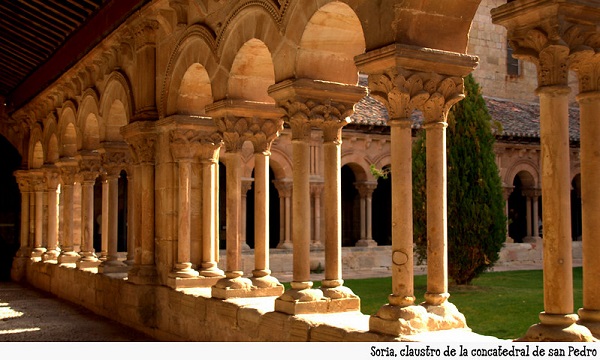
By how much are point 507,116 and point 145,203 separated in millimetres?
13974

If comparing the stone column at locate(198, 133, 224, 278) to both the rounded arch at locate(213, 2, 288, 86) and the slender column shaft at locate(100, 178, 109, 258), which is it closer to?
the rounded arch at locate(213, 2, 288, 86)

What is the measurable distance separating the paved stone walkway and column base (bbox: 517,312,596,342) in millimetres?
5212

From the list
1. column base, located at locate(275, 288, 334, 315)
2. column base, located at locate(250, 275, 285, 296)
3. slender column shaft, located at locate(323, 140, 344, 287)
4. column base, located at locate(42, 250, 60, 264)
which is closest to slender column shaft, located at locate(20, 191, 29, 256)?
column base, located at locate(42, 250, 60, 264)

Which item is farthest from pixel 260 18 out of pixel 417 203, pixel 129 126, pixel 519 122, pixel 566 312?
pixel 519 122

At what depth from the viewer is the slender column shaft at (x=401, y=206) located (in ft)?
14.9

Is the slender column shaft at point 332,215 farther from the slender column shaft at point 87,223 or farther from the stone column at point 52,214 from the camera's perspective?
the stone column at point 52,214

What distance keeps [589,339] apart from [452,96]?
1717mm

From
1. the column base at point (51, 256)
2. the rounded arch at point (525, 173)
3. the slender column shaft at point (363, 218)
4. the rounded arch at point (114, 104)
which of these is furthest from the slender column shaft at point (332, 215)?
the rounded arch at point (525, 173)

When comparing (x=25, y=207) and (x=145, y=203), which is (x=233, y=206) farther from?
(x=25, y=207)

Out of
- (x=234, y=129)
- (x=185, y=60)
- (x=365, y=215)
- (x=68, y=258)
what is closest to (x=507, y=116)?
(x=365, y=215)

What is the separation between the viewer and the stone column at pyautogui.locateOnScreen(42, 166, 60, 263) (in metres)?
13.9

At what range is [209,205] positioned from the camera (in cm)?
783

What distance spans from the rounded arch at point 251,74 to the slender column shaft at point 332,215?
1429mm

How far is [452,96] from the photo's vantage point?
4.62 meters
